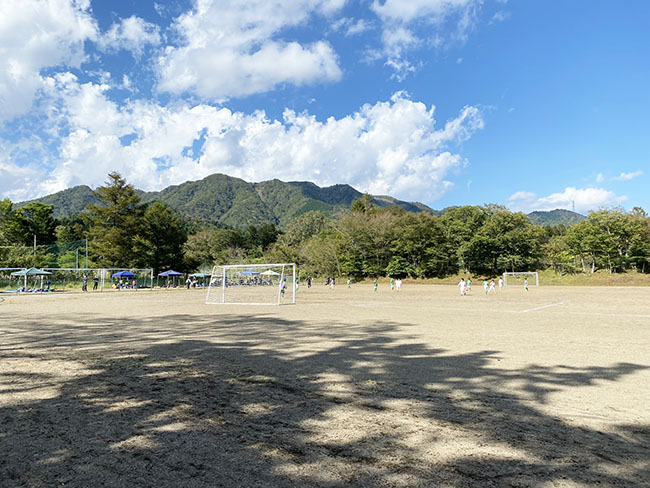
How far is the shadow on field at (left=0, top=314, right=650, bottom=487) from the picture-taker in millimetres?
3037

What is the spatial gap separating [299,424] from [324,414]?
411mm

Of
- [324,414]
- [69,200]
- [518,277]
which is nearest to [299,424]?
[324,414]

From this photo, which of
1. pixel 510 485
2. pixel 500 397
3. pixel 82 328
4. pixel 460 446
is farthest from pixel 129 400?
pixel 82 328

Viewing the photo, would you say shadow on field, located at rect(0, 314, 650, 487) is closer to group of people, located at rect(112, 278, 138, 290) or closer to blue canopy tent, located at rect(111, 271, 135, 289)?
blue canopy tent, located at rect(111, 271, 135, 289)

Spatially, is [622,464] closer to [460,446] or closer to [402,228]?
[460,446]

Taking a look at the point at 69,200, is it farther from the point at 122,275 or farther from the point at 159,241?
the point at 122,275

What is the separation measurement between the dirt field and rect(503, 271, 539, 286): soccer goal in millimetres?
48562

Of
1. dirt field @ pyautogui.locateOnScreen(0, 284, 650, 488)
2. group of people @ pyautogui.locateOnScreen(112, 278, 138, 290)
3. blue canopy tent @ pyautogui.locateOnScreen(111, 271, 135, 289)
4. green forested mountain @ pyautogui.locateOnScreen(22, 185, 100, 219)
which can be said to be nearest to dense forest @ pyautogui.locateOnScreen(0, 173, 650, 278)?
group of people @ pyautogui.locateOnScreen(112, 278, 138, 290)

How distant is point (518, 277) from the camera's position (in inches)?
2172

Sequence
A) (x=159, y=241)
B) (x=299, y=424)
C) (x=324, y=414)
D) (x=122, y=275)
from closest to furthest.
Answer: (x=299, y=424)
(x=324, y=414)
(x=122, y=275)
(x=159, y=241)

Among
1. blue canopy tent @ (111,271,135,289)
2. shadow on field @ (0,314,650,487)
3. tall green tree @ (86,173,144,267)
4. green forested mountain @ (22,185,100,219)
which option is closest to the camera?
shadow on field @ (0,314,650,487)

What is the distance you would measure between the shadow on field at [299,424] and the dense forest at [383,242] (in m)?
51.6

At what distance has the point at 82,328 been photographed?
11820 mm

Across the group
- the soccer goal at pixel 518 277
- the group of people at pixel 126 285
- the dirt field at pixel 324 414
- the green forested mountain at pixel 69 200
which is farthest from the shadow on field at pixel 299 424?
the green forested mountain at pixel 69 200
